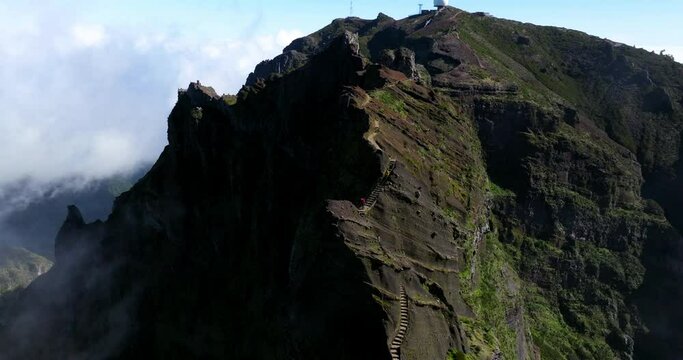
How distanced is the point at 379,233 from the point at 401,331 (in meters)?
9.27

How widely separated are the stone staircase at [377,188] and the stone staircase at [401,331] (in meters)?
8.84

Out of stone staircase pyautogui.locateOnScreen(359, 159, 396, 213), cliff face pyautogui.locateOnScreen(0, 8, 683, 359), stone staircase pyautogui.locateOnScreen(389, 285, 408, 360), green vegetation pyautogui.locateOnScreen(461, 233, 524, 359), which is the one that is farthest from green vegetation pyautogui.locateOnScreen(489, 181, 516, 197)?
stone staircase pyautogui.locateOnScreen(389, 285, 408, 360)

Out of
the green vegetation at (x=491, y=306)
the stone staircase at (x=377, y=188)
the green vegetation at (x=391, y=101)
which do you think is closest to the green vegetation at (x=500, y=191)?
the green vegetation at (x=491, y=306)

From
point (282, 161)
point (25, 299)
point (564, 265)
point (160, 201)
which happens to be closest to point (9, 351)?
point (25, 299)

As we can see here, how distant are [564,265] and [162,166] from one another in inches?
3475

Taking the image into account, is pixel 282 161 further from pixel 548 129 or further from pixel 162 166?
pixel 548 129

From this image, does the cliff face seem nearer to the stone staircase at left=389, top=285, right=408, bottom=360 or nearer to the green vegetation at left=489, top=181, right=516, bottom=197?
the stone staircase at left=389, top=285, right=408, bottom=360

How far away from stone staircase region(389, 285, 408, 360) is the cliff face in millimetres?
221

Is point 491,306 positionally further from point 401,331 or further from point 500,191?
point 500,191

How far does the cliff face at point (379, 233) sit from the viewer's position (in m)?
49.3

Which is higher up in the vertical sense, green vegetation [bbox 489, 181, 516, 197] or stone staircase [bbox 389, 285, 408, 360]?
green vegetation [bbox 489, 181, 516, 197]

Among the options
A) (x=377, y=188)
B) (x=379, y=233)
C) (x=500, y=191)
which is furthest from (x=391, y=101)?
(x=500, y=191)

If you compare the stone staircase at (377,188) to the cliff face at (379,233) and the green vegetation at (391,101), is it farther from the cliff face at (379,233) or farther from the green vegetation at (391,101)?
the green vegetation at (391,101)

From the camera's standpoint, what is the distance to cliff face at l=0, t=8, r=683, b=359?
49.3m
